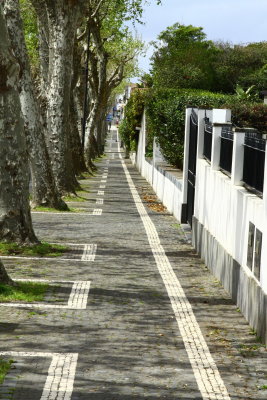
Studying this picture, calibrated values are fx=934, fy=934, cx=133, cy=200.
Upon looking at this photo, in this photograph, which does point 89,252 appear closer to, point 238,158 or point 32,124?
point 238,158

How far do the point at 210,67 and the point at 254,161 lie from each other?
2442 inches

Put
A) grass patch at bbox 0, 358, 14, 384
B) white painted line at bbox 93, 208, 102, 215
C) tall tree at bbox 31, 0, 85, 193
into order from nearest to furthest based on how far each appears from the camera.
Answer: grass patch at bbox 0, 358, 14, 384
white painted line at bbox 93, 208, 102, 215
tall tree at bbox 31, 0, 85, 193

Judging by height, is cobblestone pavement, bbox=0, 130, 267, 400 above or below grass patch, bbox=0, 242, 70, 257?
above

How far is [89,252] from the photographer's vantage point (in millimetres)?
16312

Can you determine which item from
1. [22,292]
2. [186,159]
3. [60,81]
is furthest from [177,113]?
[22,292]

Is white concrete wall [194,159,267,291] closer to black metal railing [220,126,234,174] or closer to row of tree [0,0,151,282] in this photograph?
black metal railing [220,126,234,174]

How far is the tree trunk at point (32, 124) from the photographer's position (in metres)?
20.0

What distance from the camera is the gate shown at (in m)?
20.0

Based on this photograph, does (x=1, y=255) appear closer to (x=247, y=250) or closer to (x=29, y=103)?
(x=247, y=250)

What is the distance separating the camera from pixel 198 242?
17.1 metres

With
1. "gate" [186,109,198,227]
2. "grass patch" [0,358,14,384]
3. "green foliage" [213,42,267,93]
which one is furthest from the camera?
"green foliage" [213,42,267,93]

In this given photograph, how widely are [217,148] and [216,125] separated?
400mm

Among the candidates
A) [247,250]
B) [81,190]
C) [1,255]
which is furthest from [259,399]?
[81,190]

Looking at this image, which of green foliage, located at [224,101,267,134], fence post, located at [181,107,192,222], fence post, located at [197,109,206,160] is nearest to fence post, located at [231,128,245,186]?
fence post, located at [197,109,206,160]
